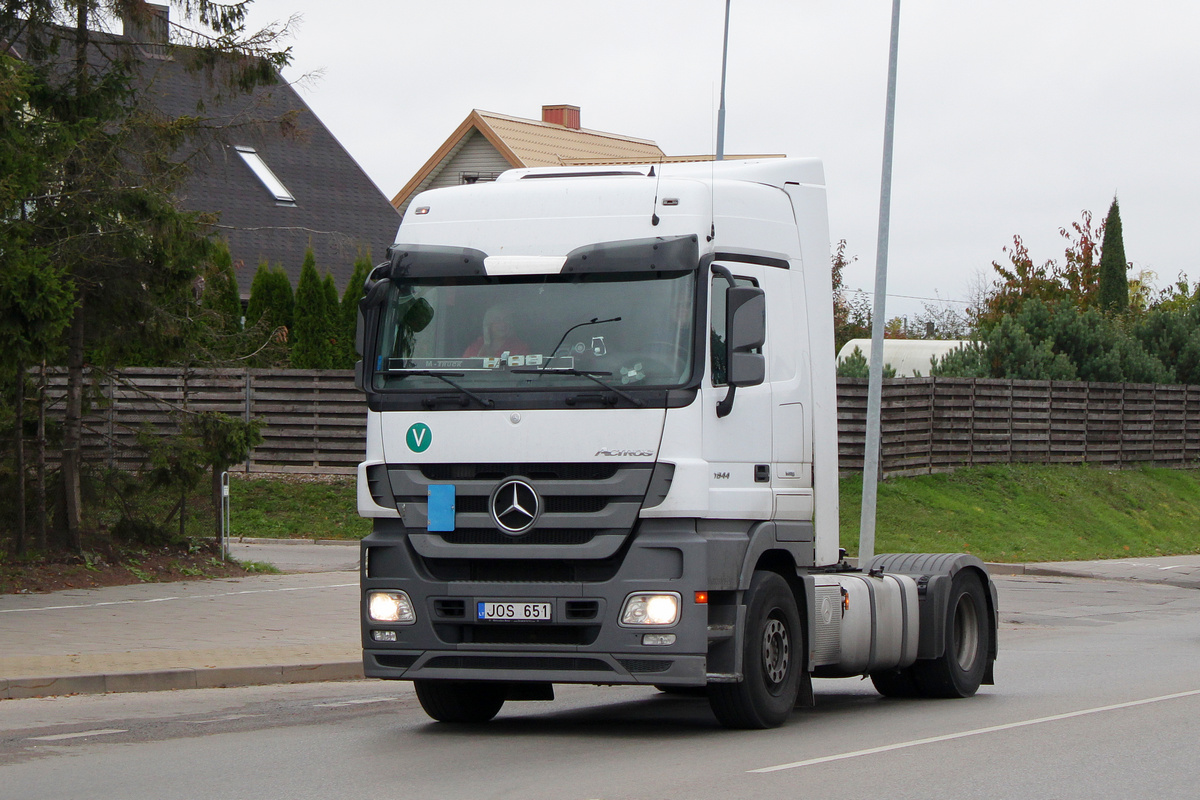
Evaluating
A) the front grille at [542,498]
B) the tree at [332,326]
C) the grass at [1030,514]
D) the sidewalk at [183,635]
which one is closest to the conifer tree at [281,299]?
the tree at [332,326]

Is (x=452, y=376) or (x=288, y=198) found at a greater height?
(x=288, y=198)

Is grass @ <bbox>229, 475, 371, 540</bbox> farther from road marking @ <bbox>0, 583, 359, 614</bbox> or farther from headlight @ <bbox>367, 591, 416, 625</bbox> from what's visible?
headlight @ <bbox>367, 591, 416, 625</bbox>

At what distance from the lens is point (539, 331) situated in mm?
9305

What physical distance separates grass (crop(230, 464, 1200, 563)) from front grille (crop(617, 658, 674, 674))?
16.6m

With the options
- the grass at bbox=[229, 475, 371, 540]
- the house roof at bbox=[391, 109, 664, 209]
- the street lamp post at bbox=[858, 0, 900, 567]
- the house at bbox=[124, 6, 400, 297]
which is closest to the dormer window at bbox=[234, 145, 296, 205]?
the house at bbox=[124, 6, 400, 297]

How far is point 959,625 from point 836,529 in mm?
2154

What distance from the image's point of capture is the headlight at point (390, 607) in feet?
31.0

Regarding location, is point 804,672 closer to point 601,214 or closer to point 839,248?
point 601,214

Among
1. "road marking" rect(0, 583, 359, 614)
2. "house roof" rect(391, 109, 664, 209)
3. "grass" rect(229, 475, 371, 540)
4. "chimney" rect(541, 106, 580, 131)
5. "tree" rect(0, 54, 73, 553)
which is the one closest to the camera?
"tree" rect(0, 54, 73, 553)

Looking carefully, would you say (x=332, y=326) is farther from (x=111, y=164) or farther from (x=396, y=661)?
(x=396, y=661)

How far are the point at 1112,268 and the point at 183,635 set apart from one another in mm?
44827

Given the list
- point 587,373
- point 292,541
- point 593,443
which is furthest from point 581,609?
point 292,541

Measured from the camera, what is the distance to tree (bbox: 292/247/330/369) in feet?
105

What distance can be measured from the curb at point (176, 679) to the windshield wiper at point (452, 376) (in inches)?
156
